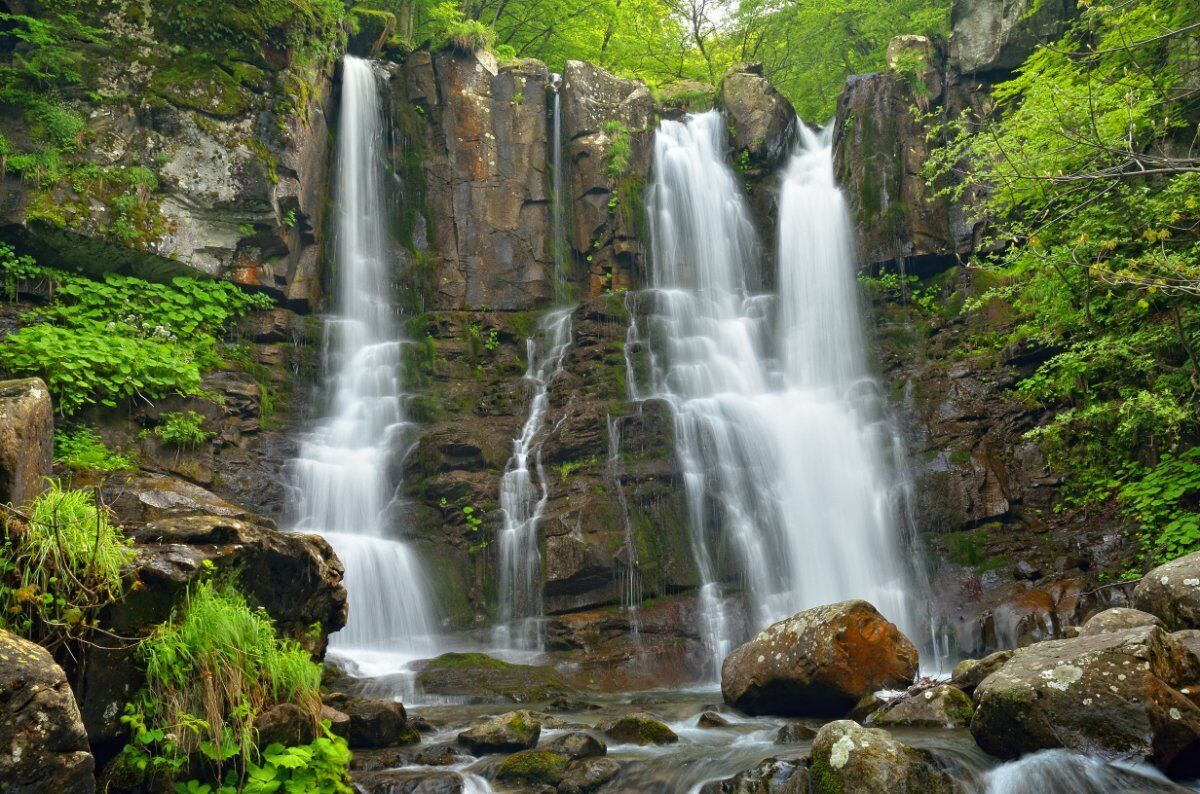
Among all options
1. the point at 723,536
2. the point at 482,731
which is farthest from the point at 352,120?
the point at 482,731

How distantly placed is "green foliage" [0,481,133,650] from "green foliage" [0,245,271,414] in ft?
18.7

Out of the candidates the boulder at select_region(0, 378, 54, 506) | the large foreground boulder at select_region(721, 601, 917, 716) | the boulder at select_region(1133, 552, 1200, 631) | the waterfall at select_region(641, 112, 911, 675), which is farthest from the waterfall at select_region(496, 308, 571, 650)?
the boulder at select_region(1133, 552, 1200, 631)

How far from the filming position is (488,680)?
9.45 meters

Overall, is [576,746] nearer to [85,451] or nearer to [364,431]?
[85,451]

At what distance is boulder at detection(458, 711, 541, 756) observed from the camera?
682cm

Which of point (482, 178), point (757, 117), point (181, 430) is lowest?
point (181, 430)

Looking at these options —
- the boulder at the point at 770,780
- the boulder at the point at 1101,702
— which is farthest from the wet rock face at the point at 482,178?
the boulder at the point at 1101,702

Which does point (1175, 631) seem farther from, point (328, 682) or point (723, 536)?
point (328, 682)

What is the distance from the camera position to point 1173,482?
34.0 feet

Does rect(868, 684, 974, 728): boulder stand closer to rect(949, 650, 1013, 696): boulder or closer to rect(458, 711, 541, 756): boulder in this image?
rect(949, 650, 1013, 696): boulder

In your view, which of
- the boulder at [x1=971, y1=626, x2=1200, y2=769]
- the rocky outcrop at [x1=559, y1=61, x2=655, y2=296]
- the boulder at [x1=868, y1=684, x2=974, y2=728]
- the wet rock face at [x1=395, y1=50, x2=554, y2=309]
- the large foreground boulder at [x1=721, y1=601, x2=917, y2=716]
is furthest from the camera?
the rocky outcrop at [x1=559, y1=61, x2=655, y2=296]

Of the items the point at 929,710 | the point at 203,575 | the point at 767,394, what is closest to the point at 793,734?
the point at 929,710

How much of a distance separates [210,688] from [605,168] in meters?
15.6

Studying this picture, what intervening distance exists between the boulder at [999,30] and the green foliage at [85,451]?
17.2 meters
